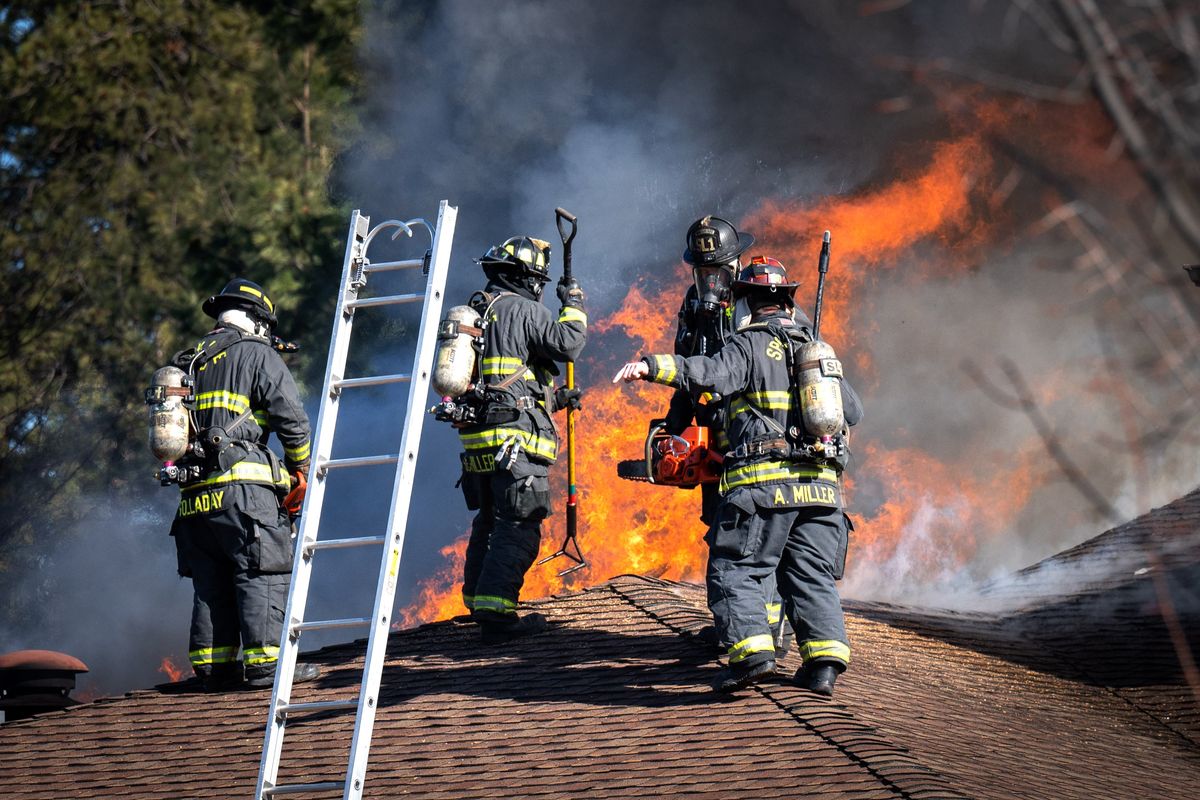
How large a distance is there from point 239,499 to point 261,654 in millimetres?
874

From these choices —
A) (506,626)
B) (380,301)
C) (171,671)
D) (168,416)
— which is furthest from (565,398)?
(171,671)

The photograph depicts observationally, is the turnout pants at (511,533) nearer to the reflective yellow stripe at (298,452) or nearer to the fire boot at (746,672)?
the reflective yellow stripe at (298,452)

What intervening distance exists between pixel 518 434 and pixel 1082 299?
7824 millimetres

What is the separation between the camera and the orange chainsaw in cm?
841

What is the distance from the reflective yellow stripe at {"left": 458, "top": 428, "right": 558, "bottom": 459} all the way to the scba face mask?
1.22m

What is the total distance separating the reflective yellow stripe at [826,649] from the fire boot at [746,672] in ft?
0.70

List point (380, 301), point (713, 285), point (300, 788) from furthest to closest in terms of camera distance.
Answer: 1. point (713, 285)
2. point (380, 301)
3. point (300, 788)

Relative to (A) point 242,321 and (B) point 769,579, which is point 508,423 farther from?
(B) point 769,579

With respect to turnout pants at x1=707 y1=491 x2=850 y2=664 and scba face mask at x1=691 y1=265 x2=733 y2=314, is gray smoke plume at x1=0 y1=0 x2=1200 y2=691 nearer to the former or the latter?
scba face mask at x1=691 y1=265 x2=733 y2=314

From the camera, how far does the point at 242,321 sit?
9055 millimetres

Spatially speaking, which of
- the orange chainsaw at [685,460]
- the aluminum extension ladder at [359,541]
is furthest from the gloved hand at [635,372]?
the aluminum extension ladder at [359,541]

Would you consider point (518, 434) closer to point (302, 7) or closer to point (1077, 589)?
point (1077, 589)

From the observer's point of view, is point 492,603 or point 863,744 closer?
point 863,744

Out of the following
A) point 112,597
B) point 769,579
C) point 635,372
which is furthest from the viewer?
point 112,597
